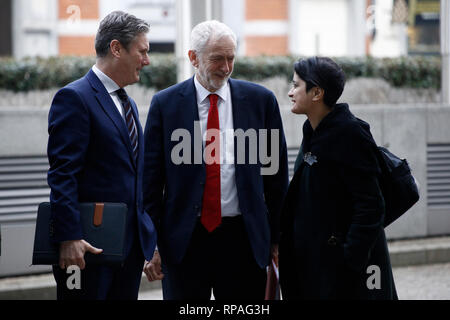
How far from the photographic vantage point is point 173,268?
4137 millimetres

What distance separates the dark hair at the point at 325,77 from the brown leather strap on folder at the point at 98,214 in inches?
47.4

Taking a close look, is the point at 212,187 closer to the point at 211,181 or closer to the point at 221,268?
the point at 211,181

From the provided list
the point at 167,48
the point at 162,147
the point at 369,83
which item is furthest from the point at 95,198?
the point at 167,48

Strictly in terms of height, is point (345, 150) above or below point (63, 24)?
below

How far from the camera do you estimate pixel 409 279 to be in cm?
803

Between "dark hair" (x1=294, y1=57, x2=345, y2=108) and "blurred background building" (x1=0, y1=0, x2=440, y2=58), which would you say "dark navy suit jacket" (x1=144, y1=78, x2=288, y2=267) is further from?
"blurred background building" (x1=0, y1=0, x2=440, y2=58)

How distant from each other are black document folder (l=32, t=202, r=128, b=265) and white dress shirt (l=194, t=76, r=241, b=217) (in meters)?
0.69

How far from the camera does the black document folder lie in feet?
11.6

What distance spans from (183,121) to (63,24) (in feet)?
46.7

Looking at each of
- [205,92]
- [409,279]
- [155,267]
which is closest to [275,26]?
[409,279]

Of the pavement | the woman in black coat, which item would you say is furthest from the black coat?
the pavement

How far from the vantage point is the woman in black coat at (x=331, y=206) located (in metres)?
3.70

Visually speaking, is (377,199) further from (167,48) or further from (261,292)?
(167,48)

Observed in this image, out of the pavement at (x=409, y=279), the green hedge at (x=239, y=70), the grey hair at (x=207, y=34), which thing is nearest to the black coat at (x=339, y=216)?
the grey hair at (x=207, y=34)
